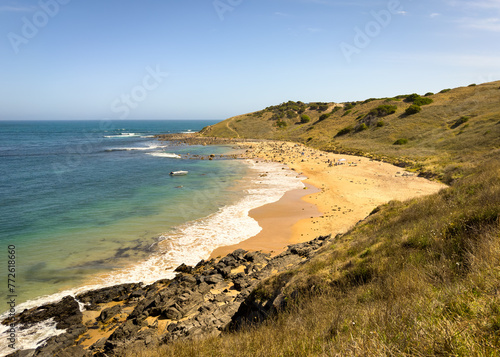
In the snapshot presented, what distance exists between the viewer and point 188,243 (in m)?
17.4

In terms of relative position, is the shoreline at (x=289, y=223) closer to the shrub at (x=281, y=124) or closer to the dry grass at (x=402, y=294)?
the dry grass at (x=402, y=294)

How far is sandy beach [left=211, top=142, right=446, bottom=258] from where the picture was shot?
18.0 meters

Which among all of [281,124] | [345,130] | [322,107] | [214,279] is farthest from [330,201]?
[322,107]

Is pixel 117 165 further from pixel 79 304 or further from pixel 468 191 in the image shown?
pixel 468 191

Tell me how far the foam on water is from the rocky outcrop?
2.04ft

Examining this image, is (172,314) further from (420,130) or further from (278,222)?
(420,130)

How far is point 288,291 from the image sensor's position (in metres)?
7.72

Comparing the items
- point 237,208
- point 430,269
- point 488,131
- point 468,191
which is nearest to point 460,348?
point 430,269

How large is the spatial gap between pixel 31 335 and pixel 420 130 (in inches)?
2454

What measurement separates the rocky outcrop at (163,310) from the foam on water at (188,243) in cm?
62

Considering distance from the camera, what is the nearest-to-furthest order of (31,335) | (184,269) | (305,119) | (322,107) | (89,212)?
1. (31,335)
2. (184,269)
3. (89,212)
4. (305,119)
5. (322,107)

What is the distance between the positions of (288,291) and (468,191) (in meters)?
7.74

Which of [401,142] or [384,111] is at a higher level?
[384,111]

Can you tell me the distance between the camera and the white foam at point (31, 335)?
30.6 feet
